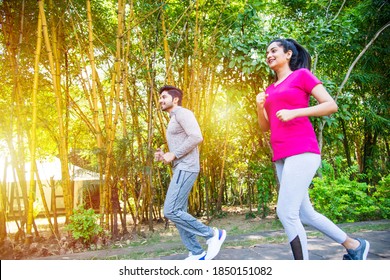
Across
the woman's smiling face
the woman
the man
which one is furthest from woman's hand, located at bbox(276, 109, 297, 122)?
the man

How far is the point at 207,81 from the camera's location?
3979mm

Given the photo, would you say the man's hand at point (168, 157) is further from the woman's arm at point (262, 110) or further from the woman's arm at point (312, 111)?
the woman's arm at point (312, 111)

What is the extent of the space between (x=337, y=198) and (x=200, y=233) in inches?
78.9

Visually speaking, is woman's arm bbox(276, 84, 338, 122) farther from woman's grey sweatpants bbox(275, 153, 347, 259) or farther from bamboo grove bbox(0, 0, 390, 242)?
bamboo grove bbox(0, 0, 390, 242)

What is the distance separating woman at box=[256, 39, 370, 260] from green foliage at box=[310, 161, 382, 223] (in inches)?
70.9

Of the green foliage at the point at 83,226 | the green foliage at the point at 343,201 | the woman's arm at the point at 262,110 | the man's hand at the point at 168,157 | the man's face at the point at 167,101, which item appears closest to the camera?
the woman's arm at the point at 262,110

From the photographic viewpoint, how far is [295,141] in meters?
1.45

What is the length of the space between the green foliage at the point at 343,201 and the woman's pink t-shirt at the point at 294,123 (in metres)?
2.10

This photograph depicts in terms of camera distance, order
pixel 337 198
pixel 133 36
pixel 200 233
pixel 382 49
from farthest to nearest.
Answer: pixel 382 49
pixel 133 36
pixel 337 198
pixel 200 233

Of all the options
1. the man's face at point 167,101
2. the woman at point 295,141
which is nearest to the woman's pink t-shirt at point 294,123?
the woman at point 295,141

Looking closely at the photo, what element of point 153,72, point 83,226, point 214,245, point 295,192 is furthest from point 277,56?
point 83,226

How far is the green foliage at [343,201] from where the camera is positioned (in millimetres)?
3293
